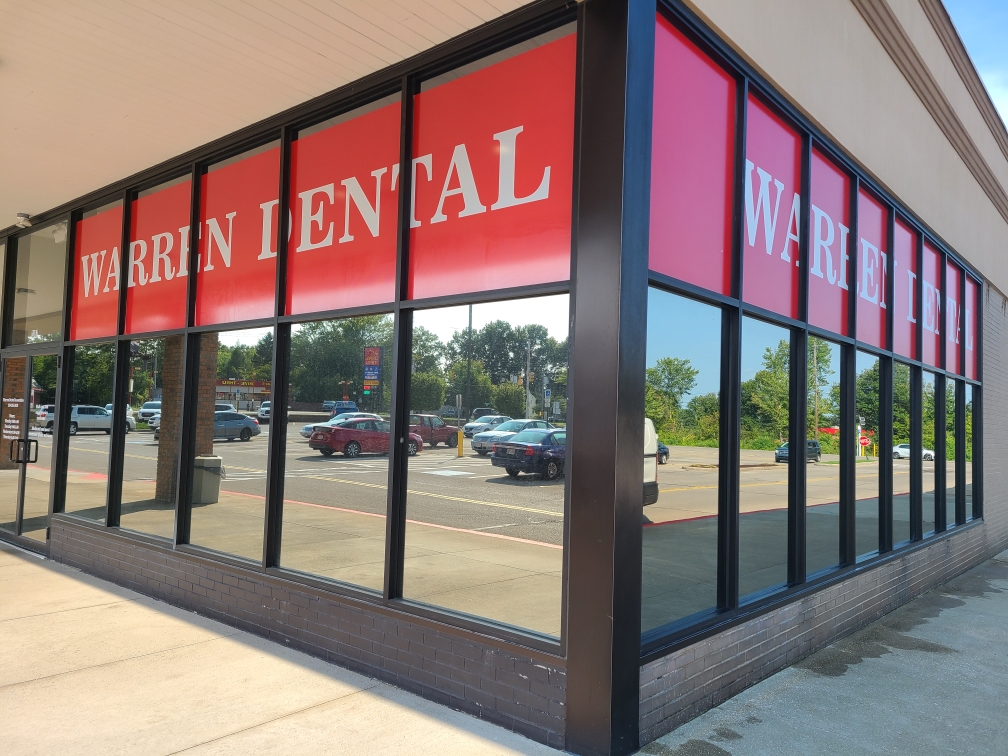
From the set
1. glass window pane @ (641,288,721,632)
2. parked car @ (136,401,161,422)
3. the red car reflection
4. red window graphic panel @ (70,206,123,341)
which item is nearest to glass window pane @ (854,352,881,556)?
glass window pane @ (641,288,721,632)

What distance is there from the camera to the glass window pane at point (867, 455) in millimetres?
7145

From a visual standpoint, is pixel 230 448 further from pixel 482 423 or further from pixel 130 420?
pixel 482 423

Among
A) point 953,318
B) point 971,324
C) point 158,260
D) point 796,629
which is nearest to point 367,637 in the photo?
point 796,629

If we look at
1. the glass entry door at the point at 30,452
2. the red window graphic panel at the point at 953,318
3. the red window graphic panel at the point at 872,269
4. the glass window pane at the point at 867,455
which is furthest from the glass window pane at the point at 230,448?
the red window graphic panel at the point at 953,318

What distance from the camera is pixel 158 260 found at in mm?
7406

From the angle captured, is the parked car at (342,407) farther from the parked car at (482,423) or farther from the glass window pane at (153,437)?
the glass window pane at (153,437)

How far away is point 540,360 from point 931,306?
6946mm

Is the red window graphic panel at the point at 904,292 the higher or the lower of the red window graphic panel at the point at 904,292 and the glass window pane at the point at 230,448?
the higher

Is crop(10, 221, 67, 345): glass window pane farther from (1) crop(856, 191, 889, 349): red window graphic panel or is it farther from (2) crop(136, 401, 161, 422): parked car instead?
(1) crop(856, 191, 889, 349): red window graphic panel

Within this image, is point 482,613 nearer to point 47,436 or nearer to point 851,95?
point 851,95

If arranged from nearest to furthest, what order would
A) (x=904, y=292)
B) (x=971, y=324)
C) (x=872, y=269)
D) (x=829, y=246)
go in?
(x=829, y=246) < (x=872, y=269) < (x=904, y=292) < (x=971, y=324)

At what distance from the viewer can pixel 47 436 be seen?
28.6ft

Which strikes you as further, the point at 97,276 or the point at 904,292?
the point at 904,292

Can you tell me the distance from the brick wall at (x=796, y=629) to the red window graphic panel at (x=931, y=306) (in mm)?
2300
